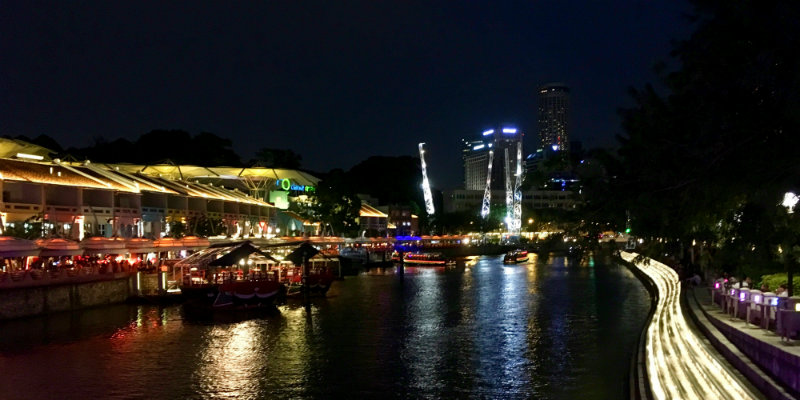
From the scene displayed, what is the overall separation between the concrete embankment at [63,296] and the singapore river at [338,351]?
800 mm

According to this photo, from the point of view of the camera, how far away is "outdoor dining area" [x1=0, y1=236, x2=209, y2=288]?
3500 cm

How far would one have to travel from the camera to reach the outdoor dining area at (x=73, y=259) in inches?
1378

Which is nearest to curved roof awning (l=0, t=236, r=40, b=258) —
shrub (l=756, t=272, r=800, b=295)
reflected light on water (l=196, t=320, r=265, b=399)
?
reflected light on water (l=196, t=320, r=265, b=399)

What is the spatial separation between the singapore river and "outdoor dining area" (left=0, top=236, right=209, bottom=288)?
223 cm

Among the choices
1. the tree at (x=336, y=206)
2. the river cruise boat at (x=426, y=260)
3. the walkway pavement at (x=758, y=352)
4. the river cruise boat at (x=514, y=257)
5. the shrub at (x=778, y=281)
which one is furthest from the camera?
the river cruise boat at (x=514, y=257)

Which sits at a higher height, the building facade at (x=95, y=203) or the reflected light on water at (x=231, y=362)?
the building facade at (x=95, y=203)

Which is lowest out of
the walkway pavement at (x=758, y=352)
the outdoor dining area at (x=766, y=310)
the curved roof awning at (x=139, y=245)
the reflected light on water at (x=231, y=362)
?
the reflected light on water at (x=231, y=362)

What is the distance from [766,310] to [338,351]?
14690 mm

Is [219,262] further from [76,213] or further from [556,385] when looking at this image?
[556,385]

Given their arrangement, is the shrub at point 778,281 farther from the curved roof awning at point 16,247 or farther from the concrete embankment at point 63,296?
the curved roof awning at point 16,247

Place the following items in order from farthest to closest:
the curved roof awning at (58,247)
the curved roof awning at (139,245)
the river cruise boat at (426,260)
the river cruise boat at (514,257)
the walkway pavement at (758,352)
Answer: the river cruise boat at (514,257) → the river cruise boat at (426,260) → the curved roof awning at (139,245) → the curved roof awning at (58,247) → the walkway pavement at (758,352)

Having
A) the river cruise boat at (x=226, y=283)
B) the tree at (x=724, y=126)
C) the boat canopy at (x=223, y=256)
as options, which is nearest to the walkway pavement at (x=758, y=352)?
the tree at (x=724, y=126)

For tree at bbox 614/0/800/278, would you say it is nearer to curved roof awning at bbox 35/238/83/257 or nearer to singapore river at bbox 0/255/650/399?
singapore river at bbox 0/255/650/399

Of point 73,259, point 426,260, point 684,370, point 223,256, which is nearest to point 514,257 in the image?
point 426,260
